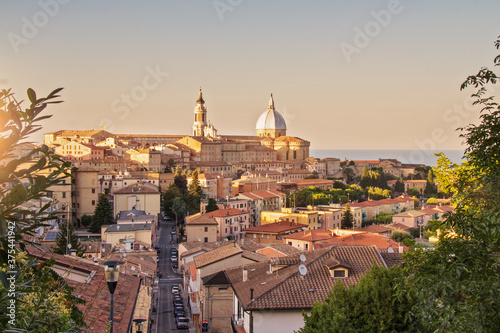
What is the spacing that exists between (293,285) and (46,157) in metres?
7.58

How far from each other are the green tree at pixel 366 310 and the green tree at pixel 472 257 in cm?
185

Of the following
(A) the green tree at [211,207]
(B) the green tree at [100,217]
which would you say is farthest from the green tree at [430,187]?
(B) the green tree at [100,217]

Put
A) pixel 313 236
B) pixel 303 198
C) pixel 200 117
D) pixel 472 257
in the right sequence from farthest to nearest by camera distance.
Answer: pixel 200 117 < pixel 303 198 < pixel 313 236 < pixel 472 257

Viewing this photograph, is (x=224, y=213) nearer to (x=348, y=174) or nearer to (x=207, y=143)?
(x=207, y=143)

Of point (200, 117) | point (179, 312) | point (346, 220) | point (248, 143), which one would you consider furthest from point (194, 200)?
point (200, 117)

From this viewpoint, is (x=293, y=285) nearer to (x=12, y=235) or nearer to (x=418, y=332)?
(x=418, y=332)

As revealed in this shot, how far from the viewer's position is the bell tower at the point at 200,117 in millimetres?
89375

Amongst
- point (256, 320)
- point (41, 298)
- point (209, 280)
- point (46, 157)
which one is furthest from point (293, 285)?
point (46, 157)

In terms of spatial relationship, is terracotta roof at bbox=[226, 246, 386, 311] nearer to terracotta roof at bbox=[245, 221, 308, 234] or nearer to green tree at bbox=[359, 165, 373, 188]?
terracotta roof at bbox=[245, 221, 308, 234]

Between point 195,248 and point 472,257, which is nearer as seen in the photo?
point 472,257

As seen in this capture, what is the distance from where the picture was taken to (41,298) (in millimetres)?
2863

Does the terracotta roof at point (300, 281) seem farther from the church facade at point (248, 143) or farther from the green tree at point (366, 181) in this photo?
the church facade at point (248, 143)

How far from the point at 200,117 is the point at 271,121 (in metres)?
16.3

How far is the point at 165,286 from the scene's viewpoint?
22938 millimetres
